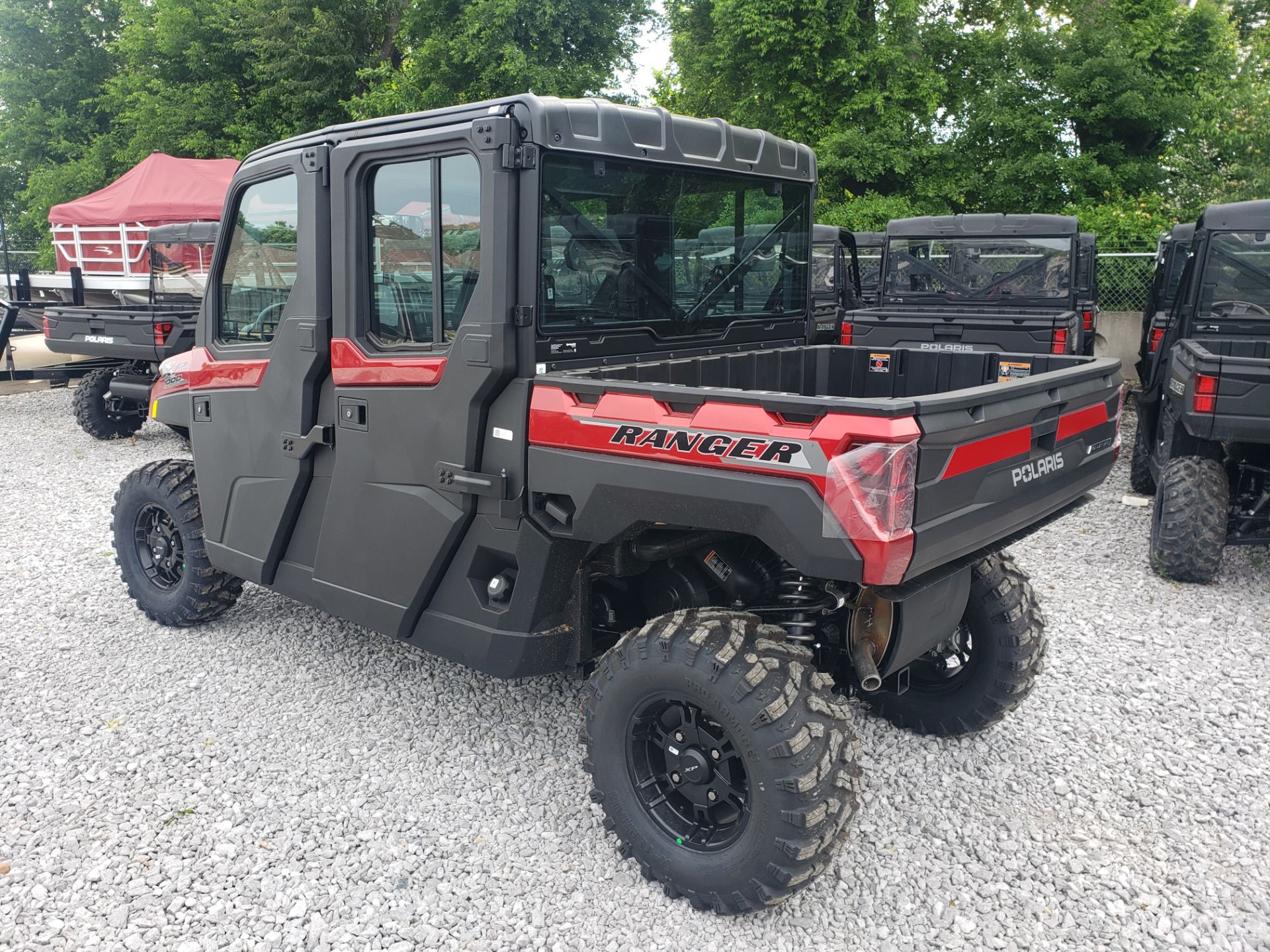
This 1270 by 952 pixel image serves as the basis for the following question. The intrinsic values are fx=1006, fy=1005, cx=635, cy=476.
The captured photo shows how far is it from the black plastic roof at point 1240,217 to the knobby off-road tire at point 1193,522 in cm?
220

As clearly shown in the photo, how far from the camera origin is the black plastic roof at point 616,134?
10.4 feet

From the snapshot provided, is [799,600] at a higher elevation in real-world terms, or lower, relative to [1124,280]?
lower

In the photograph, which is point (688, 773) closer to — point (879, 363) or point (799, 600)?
point (799, 600)

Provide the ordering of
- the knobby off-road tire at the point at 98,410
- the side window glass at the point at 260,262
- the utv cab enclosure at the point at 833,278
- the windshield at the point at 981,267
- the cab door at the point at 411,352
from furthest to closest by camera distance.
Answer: the utv cab enclosure at the point at 833,278
the knobby off-road tire at the point at 98,410
the windshield at the point at 981,267
the side window glass at the point at 260,262
the cab door at the point at 411,352

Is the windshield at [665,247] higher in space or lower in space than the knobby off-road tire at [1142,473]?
higher

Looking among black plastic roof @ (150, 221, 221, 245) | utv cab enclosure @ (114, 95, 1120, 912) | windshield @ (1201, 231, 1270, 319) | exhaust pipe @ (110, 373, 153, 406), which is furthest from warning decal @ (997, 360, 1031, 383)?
black plastic roof @ (150, 221, 221, 245)

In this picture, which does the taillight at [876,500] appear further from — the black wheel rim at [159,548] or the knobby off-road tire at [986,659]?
the black wheel rim at [159,548]

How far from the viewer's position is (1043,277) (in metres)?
9.51

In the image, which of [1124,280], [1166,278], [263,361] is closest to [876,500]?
[263,361]

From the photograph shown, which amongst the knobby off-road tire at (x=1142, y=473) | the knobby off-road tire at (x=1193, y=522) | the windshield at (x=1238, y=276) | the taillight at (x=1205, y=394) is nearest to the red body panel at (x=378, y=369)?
the taillight at (x=1205, y=394)

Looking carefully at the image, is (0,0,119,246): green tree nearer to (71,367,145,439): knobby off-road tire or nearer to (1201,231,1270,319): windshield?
(71,367,145,439): knobby off-road tire

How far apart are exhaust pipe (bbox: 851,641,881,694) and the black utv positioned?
3.41 meters

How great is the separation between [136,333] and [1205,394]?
9132mm

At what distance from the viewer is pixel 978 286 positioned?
9711 mm
